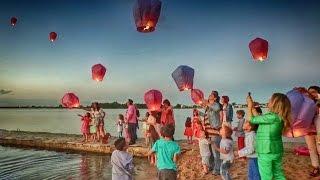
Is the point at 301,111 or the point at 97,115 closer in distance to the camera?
the point at 301,111

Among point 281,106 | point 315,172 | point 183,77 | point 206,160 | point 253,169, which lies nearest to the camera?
point 281,106

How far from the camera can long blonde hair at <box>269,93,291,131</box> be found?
602 centimetres

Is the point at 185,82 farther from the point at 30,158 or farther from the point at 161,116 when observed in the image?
the point at 30,158

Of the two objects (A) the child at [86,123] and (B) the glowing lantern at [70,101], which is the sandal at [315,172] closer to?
(B) the glowing lantern at [70,101]

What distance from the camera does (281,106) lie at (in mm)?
6027

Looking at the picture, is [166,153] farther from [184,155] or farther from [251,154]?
[184,155]

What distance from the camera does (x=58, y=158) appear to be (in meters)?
20.4

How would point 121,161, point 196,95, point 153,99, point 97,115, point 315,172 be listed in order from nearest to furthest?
point 121,161 < point 315,172 < point 153,99 < point 196,95 < point 97,115

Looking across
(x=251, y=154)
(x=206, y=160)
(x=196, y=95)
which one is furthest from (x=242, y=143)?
(x=196, y=95)

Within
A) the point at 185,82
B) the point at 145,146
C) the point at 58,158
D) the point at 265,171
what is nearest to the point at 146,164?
the point at 145,146

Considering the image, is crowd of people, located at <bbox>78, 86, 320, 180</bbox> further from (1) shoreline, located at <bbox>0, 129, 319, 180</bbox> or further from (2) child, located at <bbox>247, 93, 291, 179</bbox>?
(1) shoreline, located at <bbox>0, 129, 319, 180</bbox>

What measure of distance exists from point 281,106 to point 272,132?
445 millimetres

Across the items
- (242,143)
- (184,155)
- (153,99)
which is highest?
(153,99)

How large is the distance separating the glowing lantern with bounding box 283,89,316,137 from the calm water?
706cm
